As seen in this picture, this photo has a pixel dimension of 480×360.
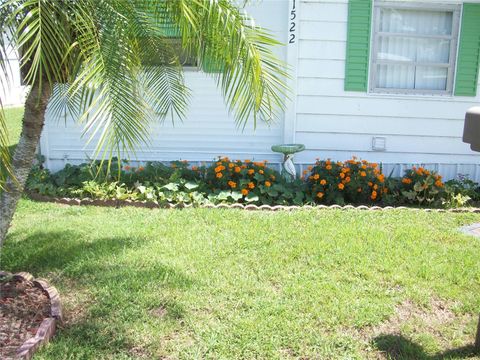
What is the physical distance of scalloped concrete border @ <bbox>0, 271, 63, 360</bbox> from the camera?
2.80m

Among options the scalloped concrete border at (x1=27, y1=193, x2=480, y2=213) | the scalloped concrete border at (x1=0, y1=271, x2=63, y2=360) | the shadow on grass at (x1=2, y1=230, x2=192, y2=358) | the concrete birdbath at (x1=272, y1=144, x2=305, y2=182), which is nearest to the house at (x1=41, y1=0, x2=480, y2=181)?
the concrete birdbath at (x1=272, y1=144, x2=305, y2=182)

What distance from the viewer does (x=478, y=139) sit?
272 cm

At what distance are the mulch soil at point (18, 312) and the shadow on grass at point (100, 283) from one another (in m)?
0.18

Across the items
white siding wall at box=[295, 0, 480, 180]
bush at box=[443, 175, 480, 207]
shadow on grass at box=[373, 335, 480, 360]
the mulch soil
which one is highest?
white siding wall at box=[295, 0, 480, 180]

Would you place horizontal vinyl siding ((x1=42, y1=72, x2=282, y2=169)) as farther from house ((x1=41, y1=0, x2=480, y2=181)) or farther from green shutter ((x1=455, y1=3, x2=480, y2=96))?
green shutter ((x1=455, y1=3, x2=480, y2=96))

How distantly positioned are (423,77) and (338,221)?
323 centimetres

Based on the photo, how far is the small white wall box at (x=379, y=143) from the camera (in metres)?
7.14

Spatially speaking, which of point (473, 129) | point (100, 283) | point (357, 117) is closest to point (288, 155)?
point (357, 117)

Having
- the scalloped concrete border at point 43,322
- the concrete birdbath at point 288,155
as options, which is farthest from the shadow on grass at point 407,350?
the concrete birdbath at point 288,155

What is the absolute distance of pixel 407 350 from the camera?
296 cm

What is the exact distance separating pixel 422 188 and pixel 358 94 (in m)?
1.74

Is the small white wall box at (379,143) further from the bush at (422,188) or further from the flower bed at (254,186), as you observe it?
the bush at (422,188)

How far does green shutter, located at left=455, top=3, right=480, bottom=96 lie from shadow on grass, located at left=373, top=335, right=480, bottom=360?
16.5 ft

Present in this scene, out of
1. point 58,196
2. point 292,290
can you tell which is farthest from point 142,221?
point 292,290
